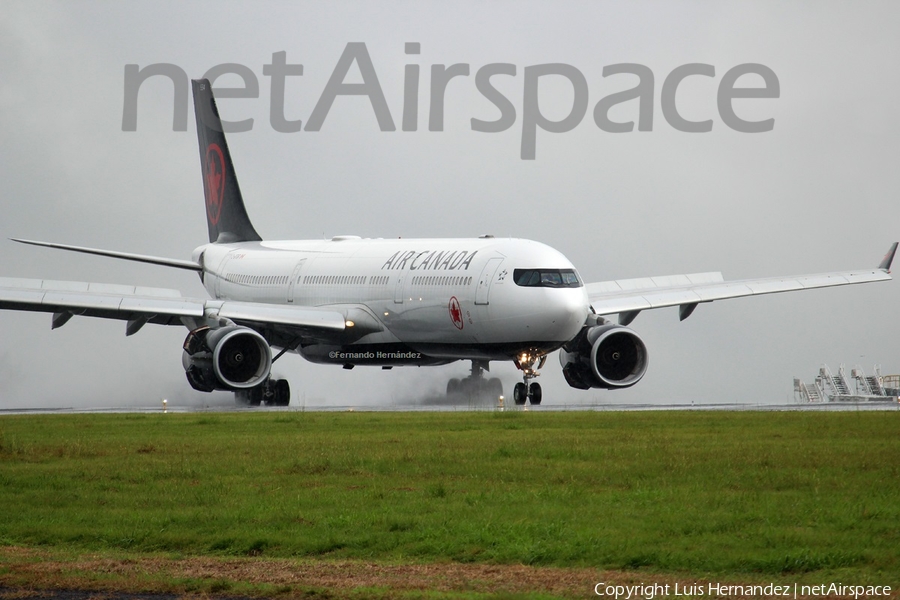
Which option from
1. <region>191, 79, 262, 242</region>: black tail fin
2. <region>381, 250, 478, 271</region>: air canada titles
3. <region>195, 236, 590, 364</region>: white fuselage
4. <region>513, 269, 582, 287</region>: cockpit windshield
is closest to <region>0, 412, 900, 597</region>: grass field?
<region>195, 236, 590, 364</region>: white fuselage

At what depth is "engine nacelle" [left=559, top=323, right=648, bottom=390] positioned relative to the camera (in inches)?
1571

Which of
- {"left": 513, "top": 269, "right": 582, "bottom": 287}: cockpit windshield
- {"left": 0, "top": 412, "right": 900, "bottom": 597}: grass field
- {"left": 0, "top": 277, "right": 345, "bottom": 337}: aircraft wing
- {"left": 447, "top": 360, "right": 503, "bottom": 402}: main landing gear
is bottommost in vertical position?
{"left": 0, "top": 412, "right": 900, "bottom": 597}: grass field

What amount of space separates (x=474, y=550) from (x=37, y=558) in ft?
14.5

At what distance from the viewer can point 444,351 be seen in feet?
135

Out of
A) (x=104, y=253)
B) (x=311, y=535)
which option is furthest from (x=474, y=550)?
(x=104, y=253)

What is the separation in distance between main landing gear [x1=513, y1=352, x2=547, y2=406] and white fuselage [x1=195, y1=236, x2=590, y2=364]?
377mm

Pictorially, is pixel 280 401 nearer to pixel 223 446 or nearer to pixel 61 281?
pixel 61 281

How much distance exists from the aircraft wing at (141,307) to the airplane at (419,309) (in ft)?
0.18

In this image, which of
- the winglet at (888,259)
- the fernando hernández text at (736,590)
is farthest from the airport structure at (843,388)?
the fernando hernández text at (736,590)

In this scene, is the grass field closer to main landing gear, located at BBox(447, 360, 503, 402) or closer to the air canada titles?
the air canada titles

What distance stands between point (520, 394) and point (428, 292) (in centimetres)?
467

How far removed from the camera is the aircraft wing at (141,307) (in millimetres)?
38906

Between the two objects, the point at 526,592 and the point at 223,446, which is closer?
the point at 526,592

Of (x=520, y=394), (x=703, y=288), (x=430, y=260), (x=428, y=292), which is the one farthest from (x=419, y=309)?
(x=703, y=288)
